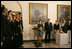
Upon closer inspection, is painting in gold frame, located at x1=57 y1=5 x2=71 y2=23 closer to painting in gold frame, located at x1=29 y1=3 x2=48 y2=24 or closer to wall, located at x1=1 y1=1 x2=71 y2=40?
wall, located at x1=1 y1=1 x2=71 y2=40

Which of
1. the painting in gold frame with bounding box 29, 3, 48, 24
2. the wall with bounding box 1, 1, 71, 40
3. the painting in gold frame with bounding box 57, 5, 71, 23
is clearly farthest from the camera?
the painting in gold frame with bounding box 57, 5, 71, 23

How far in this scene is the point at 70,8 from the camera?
368 inches

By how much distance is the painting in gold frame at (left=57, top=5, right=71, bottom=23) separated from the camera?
9009 mm

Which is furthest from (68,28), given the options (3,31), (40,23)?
(3,31)

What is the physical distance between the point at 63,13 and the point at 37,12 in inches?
89.2

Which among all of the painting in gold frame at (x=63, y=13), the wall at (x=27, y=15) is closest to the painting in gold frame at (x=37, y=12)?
the wall at (x=27, y=15)

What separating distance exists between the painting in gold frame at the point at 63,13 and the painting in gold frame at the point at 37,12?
1.12m

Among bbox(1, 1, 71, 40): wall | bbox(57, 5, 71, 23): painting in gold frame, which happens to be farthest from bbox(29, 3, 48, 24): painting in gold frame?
bbox(57, 5, 71, 23): painting in gold frame

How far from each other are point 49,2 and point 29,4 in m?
1.66

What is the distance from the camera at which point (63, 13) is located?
919cm

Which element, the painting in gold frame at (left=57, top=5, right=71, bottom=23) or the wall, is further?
the painting in gold frame at (left=57, top=5, right=71, bottom=23)

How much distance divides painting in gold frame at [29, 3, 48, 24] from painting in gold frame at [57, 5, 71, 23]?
1.12 metres

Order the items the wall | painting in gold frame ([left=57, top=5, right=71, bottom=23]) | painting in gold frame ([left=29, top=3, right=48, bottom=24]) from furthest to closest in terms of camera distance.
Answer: painting in gold frame ([left=57, top=5, right=71, bottom=23]) → painting in gold frame ([left=29, top=3, right=48, bottom=24]) → the wall

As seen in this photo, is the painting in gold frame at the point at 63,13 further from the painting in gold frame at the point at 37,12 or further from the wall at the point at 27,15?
the painting in gold frame at the point at 37,12
